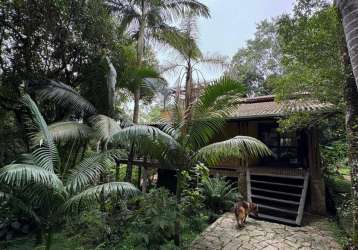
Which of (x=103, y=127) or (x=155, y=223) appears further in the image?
(x=103, y=127)

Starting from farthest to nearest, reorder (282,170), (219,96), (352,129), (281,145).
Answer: (281,145)
(282,170)
(219,96)
(352,129)

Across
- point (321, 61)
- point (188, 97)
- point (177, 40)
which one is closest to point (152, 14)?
point (177, 40)

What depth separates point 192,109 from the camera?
203 inches

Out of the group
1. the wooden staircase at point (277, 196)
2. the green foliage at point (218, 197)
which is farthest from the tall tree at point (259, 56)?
the green foliage at point (218, 197)

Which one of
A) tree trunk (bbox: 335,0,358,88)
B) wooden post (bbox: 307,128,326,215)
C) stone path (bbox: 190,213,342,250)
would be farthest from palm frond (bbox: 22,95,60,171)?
wooden post (bbox: 307,128,326,215)

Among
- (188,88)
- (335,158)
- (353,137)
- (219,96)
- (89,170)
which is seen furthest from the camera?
(335,158)

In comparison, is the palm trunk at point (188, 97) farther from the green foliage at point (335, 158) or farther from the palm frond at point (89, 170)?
the green foliage at point (335, 158)

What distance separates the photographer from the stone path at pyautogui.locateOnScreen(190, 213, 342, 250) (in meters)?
5.11

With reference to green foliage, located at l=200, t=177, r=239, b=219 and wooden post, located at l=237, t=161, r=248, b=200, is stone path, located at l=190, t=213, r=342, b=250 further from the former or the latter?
wooden post, located at l=237, t=161, r=248, b=200

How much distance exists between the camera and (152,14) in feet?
32.3

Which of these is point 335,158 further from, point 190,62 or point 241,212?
point 190,62

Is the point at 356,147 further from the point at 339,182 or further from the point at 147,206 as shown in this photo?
the point at 339,182

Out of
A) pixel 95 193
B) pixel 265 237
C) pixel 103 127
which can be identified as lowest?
pixel 265 237

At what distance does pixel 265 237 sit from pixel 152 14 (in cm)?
843
